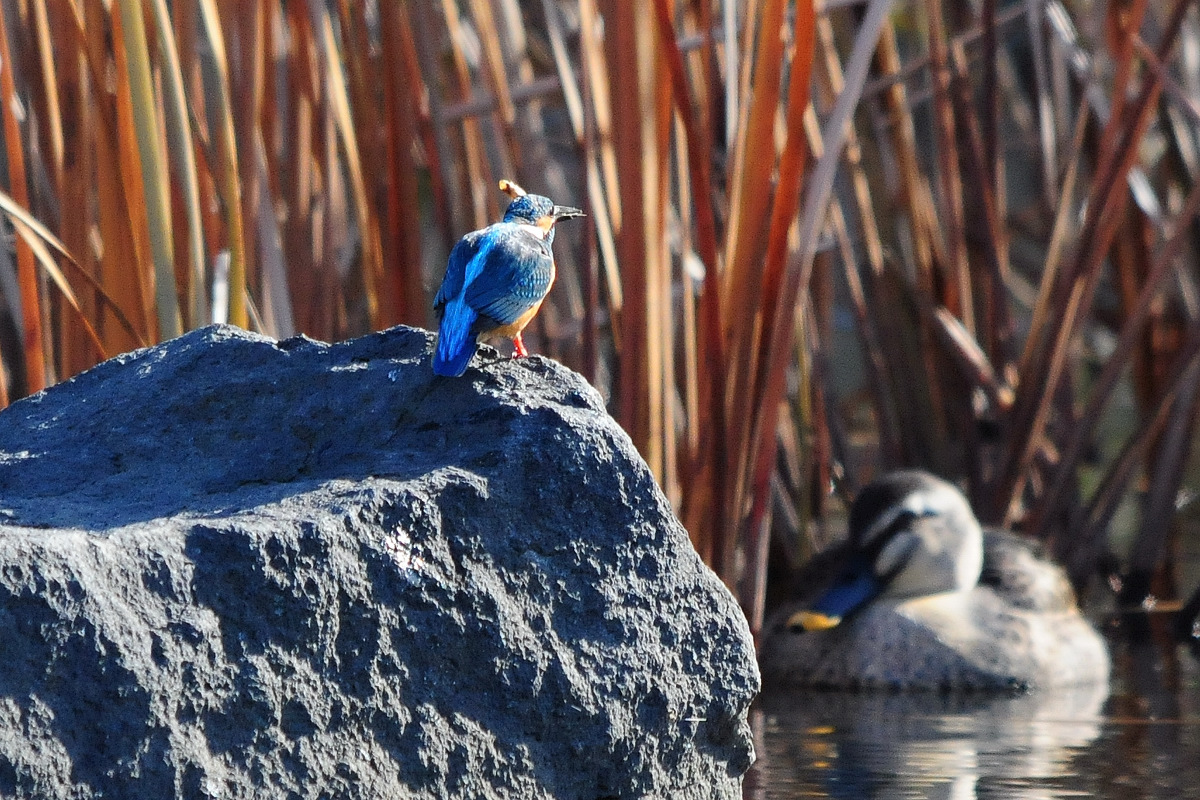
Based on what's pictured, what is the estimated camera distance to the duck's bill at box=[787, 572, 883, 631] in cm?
416

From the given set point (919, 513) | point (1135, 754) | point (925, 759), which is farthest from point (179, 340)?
point (919, 513)

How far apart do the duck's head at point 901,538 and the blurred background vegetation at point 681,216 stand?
0.86 ft

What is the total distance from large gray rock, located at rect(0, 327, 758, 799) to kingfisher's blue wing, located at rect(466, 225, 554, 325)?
88 mm

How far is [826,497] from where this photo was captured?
16.4 ft

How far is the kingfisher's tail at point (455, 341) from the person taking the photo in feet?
7.15

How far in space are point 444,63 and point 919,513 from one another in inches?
76.6

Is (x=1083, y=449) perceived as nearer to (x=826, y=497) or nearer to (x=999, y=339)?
(x=999, y=339)

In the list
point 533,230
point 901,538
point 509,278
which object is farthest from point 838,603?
point 509,278

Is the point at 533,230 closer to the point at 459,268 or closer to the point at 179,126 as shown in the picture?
the point at 459,268

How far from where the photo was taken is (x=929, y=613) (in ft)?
14.4

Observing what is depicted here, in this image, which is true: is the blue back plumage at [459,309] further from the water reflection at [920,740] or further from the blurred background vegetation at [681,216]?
the water reflection at [920,740]

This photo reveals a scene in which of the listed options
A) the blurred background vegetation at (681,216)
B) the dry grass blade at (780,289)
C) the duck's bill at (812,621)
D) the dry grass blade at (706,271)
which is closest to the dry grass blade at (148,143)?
the blurred background vegetation at (681,216)

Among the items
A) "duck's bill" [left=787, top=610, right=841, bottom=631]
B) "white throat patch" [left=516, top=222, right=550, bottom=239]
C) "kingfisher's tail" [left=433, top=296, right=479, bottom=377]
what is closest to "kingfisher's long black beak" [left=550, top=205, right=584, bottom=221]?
"white throat patch" [left=516, top=222, right=550, bottom=239]

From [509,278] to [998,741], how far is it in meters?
1.59
